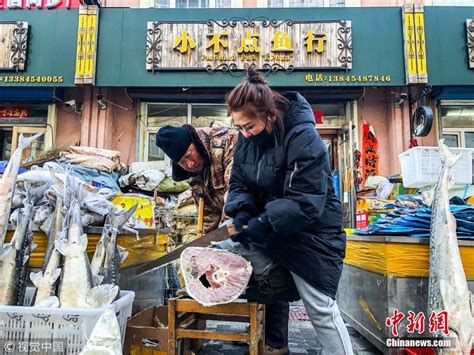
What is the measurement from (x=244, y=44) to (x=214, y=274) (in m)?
→ 6.64

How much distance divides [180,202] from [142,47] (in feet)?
11.8

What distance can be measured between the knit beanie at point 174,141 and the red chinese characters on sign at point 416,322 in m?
2.19

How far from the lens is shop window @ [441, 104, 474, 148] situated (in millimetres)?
8477

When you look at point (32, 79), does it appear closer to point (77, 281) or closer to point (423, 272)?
point (77, 281)

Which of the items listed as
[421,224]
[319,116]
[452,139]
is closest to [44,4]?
[319,116]

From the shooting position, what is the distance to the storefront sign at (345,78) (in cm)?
769

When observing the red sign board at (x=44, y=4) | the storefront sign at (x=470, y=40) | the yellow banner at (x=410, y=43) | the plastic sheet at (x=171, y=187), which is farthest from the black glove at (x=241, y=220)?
the red sign board at (x=44, y=4)

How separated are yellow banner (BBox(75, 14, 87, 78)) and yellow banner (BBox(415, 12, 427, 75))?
711cm

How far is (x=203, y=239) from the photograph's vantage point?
2.71 metres

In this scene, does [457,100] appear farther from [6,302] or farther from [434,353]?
[6,302]

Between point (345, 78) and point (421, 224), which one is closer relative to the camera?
point (421, 224)

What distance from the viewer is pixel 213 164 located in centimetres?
323

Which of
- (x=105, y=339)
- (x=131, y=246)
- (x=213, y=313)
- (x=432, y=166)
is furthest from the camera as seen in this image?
(x=432, y=166)

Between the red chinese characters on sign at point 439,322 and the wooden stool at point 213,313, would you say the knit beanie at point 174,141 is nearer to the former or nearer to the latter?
the wooden stool at point 213,313
